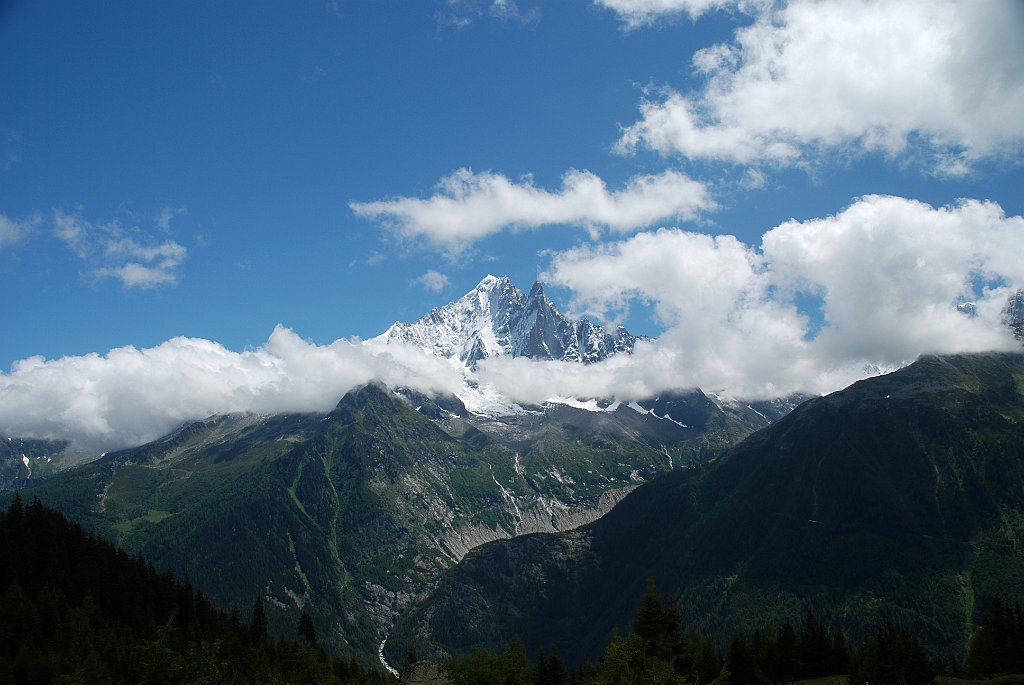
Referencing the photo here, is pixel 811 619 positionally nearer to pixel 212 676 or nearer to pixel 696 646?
pixel 696 646

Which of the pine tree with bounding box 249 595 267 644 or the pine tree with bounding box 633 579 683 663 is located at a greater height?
the pine tree with bounding box 633 579 683 663

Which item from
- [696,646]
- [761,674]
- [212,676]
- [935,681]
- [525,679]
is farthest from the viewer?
[696,646]

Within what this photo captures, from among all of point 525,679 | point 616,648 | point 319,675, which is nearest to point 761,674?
point 525,679

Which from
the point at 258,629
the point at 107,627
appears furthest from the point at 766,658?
the point at 258,629

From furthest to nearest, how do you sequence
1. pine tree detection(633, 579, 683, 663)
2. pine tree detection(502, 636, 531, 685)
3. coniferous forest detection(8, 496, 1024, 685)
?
1. pine tree detection(502, 636, 531, 685)
2. pine tree detection(633, 579, 683, 663)
3. coniferous forest detection(8, 496, 1024, 685)

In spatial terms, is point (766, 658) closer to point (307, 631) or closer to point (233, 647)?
point (233, 647)

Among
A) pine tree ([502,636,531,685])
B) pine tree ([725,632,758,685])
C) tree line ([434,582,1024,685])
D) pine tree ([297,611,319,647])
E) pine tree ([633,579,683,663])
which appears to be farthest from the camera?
pine tree ([297,611,319,647])

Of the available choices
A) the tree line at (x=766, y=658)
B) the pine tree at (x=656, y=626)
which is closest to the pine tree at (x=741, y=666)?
the tree line at (x=766, y=658)

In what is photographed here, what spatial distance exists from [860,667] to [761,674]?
12491 mm

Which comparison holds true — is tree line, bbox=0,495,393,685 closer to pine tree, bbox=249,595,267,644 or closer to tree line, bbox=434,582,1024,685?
pine tree, bbox=249,595,267,644

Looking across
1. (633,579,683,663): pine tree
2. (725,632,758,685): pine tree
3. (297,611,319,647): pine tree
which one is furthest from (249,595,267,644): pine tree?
(633,579,683,663): pine tree

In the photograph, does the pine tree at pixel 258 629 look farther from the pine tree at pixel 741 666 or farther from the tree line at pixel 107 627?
the pine tree at pixel 741 666

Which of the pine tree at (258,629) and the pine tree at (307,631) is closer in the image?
the pine tree at (258,629)

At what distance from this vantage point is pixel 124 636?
104 metres
